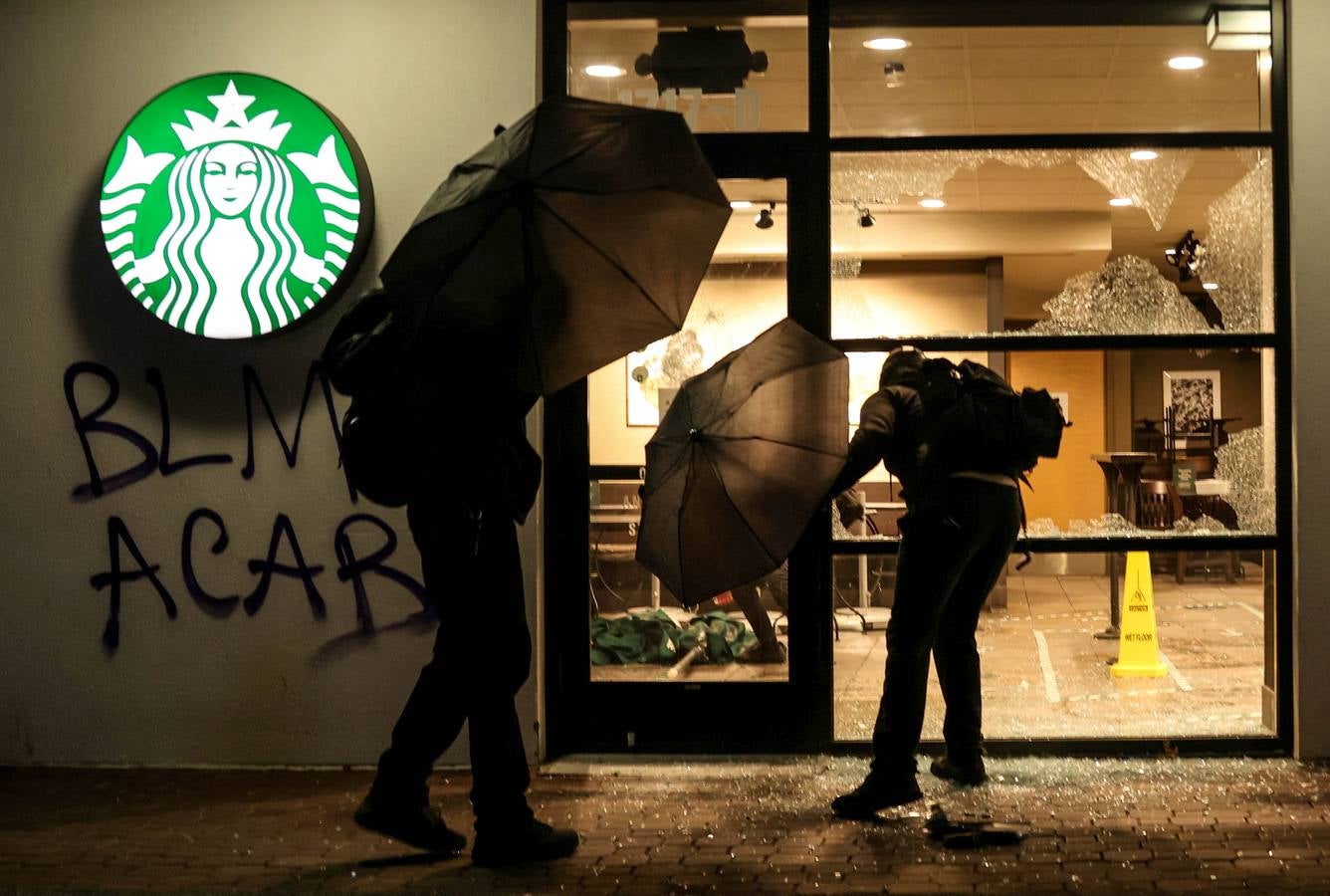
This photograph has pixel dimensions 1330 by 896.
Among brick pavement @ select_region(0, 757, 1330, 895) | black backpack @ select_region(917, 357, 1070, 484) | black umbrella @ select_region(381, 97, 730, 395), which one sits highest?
black umbrella @ select_region(381, 97, 730, 395)

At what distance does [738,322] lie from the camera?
19.9ft

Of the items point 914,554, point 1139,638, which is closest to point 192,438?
point 914,554

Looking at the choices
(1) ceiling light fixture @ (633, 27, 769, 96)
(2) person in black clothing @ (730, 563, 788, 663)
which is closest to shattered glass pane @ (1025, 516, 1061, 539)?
(2) person in black clothing @ (730, 563, 788, 663)

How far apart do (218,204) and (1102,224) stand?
12.1 ft

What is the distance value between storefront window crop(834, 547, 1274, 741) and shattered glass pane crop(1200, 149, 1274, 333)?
1.02 metres

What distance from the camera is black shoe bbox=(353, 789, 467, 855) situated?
4.50 m

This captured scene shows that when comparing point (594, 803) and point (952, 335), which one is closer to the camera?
point (594, 803)

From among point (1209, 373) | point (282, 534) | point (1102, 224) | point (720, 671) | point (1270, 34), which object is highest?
point (1270, 34)

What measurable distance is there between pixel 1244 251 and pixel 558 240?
3383 millimetres

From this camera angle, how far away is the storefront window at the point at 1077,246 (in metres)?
5.96

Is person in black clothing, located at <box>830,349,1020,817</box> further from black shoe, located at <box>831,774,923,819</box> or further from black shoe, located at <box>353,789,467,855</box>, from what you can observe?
black shoe, located at <box>353,789,467,855</box>

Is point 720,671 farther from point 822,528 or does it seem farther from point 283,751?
point 283,751

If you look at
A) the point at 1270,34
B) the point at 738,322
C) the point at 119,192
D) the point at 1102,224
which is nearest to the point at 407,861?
the point at 738,322

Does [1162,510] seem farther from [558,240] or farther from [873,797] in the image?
[558,240]
